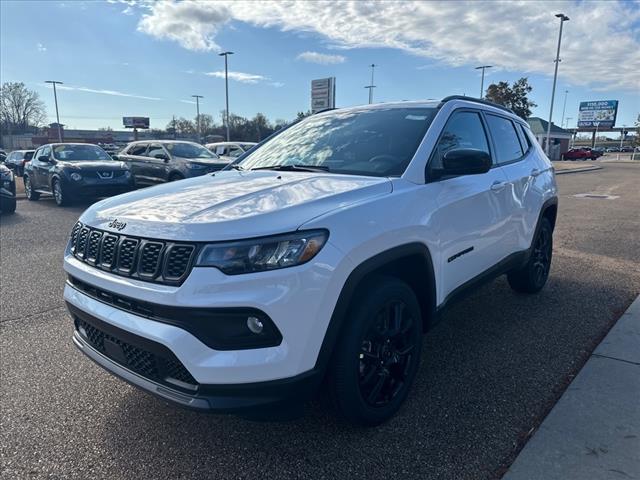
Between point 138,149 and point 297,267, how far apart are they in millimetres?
13687

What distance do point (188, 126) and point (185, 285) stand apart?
103 meters

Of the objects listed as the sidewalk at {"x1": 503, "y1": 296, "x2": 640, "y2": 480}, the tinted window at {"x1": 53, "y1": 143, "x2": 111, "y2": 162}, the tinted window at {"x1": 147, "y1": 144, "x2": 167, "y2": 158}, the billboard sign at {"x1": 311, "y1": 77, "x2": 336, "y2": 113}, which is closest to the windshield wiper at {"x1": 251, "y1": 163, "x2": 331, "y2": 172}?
the sidewalk at {"x1": 503, "y1": 296, "x2": 640, "y2": 480}

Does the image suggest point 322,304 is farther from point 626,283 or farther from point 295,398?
point 626,283

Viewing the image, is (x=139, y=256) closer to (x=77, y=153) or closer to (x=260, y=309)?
(x=260, y=309)

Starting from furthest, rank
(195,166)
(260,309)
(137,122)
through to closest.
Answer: (137,122) < (195,166) < (260,309)

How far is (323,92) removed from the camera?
89.7ft

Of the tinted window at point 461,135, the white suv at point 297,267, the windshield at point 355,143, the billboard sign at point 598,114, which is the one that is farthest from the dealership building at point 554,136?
the white suv at point 297,267

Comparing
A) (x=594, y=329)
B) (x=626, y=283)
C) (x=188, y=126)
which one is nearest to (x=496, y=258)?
(x=594, y=329)

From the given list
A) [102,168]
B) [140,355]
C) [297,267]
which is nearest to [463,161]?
[297,267]

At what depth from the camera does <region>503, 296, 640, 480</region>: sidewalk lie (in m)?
2.34

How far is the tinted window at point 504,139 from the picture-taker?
4129mm

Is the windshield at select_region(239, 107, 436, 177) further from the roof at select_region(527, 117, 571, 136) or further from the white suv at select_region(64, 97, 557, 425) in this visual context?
the roof at select_region(527, 117, 571, 136)

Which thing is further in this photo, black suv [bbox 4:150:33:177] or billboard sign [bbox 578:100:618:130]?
billboard sign [bbox 578:100:618:130]

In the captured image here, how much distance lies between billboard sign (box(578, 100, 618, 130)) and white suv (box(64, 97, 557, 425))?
9334 cm
